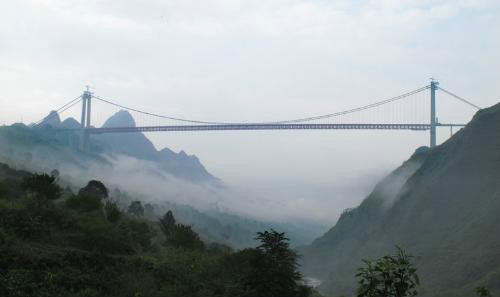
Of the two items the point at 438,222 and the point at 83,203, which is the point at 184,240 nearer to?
the point at 83,203

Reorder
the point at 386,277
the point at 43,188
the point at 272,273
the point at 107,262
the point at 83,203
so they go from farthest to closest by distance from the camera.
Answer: the point at 83,203
the point at 43,188
the point at 107,262
the point at 272,273
the point at 386,277

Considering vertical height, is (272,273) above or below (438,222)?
below

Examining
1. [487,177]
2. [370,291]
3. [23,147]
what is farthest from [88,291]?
[23,147]

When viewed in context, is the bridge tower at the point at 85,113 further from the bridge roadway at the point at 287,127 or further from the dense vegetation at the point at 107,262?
the dense vegetation at the point at 107,262

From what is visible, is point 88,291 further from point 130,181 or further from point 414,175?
point 130,181

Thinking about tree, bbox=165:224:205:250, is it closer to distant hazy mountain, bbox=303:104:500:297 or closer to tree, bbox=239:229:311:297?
tree, bbox=239:229:311:297

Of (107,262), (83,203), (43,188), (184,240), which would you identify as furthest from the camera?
(83,203)

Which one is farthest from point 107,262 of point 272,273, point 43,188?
point 43,188

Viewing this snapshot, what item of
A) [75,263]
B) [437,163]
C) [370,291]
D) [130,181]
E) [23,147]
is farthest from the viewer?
[130,181]
